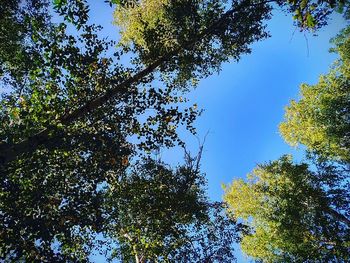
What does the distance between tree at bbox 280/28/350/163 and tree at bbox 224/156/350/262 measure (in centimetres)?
233

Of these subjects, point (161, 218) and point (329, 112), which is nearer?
point (161, 218)

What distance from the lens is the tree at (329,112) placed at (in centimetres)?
1989

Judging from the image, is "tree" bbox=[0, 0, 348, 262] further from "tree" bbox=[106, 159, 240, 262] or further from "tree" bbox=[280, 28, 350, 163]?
"tree" bbox=[280, 28, 350, 163]

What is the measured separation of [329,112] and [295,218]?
24.3 ft

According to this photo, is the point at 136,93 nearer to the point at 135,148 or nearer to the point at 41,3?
the point at 135,148

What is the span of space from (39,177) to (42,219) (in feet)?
5.45

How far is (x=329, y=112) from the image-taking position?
794 inches

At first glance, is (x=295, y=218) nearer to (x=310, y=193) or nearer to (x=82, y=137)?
(x=310, y=193)

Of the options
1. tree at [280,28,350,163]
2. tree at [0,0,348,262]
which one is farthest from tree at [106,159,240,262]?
tree at [280,28,350,163]

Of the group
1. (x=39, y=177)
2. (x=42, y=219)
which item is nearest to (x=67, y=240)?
(x=42, y=219)

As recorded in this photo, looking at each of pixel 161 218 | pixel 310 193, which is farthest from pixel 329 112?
pixel 161 218

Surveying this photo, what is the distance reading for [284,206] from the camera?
62.0ft

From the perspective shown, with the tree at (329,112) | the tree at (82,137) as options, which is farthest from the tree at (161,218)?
the tree at (329,112)

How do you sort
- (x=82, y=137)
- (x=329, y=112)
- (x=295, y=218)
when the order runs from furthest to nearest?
(x=329, y=112)
(x=295, y=218)
(x=82, y=137)
